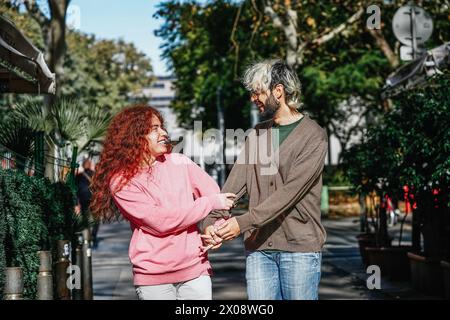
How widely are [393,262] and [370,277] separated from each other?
390 millimetres

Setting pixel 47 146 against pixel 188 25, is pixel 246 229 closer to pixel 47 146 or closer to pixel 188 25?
pixel 47 146

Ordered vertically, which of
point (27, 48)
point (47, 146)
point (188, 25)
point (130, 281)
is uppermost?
point (188, 25)

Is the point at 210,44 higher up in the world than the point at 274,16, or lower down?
higher up

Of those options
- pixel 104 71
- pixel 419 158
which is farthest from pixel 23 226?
pixel 104 71

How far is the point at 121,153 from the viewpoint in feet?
15.2

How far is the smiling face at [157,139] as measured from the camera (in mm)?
4621

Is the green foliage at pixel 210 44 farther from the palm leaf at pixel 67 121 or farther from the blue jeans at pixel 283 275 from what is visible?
the blue jeans at pixel 283 275

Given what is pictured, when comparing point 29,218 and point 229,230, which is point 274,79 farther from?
point 29,218

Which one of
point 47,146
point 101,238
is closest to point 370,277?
point 47,146

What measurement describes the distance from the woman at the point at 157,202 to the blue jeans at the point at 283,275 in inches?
9.7

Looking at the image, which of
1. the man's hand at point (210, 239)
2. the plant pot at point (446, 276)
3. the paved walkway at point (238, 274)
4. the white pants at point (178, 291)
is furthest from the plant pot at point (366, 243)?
the white pants at point (178, 291)

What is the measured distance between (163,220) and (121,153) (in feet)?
1.37

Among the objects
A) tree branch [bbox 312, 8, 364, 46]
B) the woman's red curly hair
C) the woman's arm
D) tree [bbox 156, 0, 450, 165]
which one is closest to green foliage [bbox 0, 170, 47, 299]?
the woman's red curly hair
